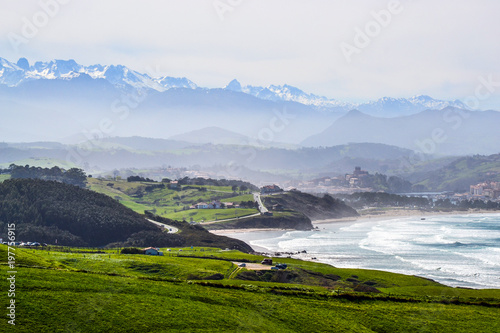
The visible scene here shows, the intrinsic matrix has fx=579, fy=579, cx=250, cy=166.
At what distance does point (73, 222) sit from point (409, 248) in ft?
257

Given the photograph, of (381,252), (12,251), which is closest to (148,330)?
(12,251)

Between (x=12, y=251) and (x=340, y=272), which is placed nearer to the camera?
(x=12, y=251)

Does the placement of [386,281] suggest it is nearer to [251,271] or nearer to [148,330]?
[251,271]

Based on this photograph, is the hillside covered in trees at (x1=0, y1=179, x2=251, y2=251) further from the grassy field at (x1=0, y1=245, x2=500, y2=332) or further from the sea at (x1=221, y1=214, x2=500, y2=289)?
the grassy field at (x1=0, y1=245, x2=500, y2=332)

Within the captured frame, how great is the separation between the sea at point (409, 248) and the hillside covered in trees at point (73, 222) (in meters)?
23.1

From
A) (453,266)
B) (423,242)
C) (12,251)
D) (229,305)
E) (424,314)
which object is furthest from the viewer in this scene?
(423,242)

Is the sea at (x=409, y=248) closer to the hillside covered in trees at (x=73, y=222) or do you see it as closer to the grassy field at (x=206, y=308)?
the hillside covered in trees at (x=73, y=222)

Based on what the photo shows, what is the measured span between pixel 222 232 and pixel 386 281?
348 feet

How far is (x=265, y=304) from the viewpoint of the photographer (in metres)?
45.7

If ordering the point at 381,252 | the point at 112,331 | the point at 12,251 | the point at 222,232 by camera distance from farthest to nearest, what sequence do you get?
the point at 222,232 < the point at 381,252 < the point at 12,251 < the point at 112,331

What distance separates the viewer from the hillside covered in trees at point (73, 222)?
126438 mm

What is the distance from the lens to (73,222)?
134 metres

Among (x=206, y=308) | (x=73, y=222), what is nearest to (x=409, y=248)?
(x=73, y=222)

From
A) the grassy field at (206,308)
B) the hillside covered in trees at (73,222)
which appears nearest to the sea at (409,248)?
the hillside covered in trees at (73,222)
